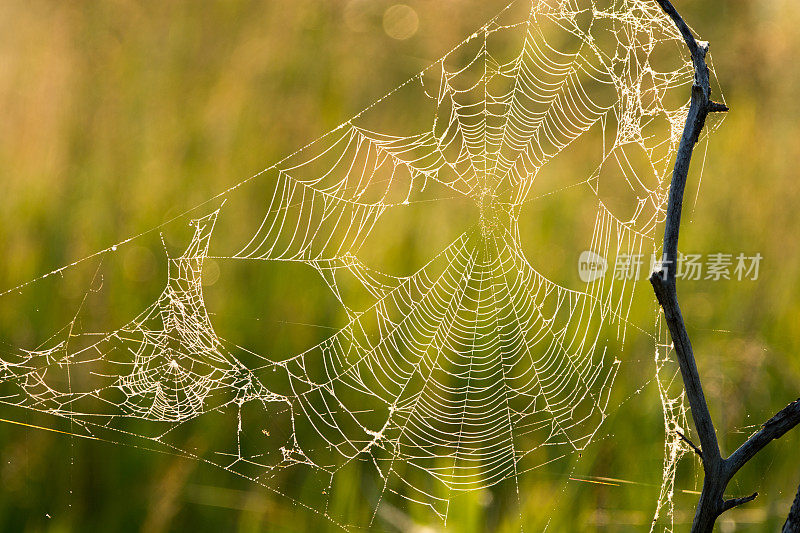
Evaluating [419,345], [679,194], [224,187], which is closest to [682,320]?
[679,194]

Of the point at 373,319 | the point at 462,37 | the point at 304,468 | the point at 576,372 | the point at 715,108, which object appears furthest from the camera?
the point at 462,37

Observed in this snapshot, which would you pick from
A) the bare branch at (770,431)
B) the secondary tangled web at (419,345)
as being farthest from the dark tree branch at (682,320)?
the secondary tangled web at (419,345)

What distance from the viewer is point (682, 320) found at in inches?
22.9

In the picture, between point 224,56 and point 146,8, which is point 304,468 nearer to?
point 224,56

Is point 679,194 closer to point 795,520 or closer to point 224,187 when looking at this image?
point 795,520

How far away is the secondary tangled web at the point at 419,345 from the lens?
1.18 metres

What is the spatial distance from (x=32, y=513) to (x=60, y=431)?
136 millimetres

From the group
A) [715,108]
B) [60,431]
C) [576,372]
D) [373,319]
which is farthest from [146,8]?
[715,108]

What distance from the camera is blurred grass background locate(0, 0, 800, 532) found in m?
1.20

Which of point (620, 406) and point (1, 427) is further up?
point (620, 406)

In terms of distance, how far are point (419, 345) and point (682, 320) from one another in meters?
1.00

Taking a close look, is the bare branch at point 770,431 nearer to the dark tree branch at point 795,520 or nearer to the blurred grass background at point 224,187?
Answer: the dark tree branch at point 795,520

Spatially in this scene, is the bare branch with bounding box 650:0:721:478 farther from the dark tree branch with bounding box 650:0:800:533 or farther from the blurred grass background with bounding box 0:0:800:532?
the blurred grass background with bounding box 0:0:800:532

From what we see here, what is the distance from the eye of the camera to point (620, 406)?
1.38 metres
